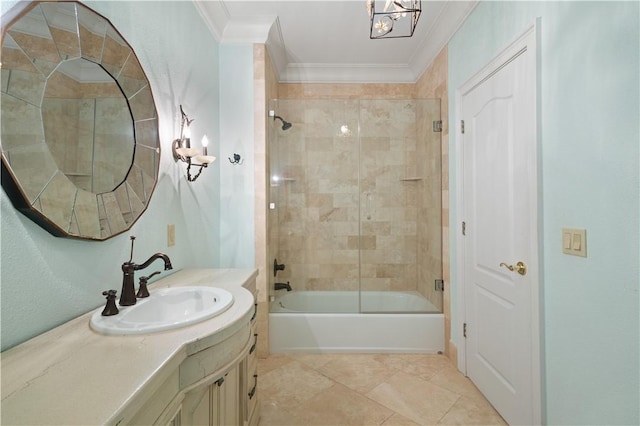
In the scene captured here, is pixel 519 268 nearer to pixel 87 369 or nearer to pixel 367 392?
pixel 367 392

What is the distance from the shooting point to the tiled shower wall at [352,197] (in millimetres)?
2953

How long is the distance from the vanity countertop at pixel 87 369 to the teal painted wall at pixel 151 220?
11cm

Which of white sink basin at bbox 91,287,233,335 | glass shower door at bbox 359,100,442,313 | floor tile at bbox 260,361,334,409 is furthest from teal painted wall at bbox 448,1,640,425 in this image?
glass shower door at bbox 359,100,442,313

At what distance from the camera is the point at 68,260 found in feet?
3.24

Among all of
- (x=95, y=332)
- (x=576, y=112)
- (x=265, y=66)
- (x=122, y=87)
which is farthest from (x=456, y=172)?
(x=95, y=332)

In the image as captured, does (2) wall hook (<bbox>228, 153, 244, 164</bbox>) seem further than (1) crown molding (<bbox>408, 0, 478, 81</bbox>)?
Yes

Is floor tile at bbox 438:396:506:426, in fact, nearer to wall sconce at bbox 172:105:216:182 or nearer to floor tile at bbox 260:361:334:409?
floor tile at bbox 260:361:334:409

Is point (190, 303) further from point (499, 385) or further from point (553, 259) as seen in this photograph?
point (499, 385)

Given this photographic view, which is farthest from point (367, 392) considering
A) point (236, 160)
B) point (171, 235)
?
point (236, 160)

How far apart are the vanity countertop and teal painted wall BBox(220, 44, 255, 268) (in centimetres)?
141

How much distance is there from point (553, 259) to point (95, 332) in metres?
1.84

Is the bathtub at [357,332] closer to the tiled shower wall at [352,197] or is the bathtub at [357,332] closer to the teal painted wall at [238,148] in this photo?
the tiled shower wall at [352,197]

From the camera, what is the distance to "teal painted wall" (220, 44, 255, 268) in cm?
240

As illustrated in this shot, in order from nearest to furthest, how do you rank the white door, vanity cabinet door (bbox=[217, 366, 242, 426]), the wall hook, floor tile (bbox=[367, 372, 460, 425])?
vanity cabinet door (bbox=[217, 366, 242, 426]) < the white door < floor tile (bbox=[367, 372, 460, 425]) < the wall hook
